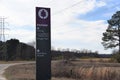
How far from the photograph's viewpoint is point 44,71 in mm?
22672

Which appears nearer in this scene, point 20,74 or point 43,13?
point 43,13

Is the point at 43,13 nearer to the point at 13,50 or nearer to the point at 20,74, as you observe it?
the point at 20,74

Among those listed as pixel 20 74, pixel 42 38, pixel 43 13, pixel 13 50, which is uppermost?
pixel 43 13

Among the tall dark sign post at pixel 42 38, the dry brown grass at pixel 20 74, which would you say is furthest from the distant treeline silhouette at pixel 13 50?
the tall dark sign post at pixel 42 38

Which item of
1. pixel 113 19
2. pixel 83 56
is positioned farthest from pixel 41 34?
pixel 83 56

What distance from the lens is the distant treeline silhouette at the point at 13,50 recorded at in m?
113

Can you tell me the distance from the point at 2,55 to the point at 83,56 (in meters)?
49.5

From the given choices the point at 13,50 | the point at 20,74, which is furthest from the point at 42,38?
the point at 13,50

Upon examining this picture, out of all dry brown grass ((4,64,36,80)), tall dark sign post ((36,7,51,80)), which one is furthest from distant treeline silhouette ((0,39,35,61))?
tall dark sign post ((36,7,51,80))

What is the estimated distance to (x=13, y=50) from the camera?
116 metres

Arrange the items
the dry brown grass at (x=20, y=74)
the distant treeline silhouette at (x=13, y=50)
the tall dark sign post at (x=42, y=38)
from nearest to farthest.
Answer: the tall dark sign post at (x=42, y=38), the dry brown grass at (x=20, y=74), the distant treeline silhouette at (x=13, y=50)

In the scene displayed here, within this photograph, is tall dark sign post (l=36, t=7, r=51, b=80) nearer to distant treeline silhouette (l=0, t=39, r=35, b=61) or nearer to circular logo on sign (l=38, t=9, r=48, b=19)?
circular logo on sign (l=38, t=9, r=48, b=19)

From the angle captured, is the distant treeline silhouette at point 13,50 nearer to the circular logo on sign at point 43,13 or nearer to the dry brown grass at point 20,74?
the dry brown grass at point 20,74

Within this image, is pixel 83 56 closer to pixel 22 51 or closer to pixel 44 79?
pixel 22 51
